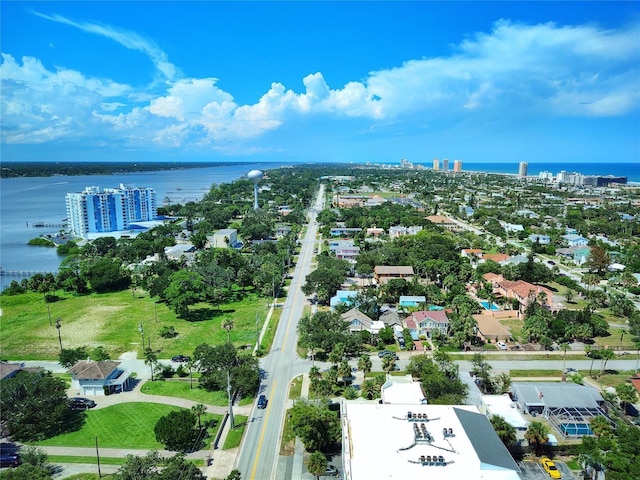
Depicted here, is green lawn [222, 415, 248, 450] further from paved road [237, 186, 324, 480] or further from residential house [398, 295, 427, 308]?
residential house [398, 295, 427, 308]

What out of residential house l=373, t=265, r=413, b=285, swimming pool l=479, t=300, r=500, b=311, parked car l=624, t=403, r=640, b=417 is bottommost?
parked car l=624, t=403, r=640, b=417

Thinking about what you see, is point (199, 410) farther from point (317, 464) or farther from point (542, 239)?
point (542, 239)

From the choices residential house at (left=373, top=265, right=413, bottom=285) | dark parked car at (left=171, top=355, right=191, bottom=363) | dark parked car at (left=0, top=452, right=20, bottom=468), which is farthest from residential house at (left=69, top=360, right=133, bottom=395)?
residential house at (left=373, top=265, right=413, bottom=285)

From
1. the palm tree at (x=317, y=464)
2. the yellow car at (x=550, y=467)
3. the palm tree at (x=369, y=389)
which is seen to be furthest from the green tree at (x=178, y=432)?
the yellow car at (x=550, y=467)

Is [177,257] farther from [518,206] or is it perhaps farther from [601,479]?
[518,206]

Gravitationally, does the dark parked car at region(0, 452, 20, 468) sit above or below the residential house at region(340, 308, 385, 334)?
below

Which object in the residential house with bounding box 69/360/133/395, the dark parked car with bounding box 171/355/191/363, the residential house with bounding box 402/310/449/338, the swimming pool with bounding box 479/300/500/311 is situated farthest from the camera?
the swimming pool with bounding box 479/300/500/311

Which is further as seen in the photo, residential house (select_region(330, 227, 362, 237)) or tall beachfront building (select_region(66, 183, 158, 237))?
tall beachfront building (select_region(66, 183, 158, 237))
